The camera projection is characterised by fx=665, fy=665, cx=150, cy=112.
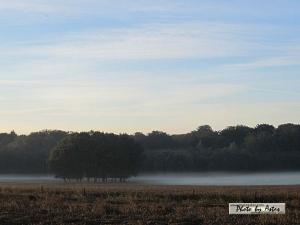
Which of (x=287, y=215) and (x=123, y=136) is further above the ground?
(x=123, y=136)

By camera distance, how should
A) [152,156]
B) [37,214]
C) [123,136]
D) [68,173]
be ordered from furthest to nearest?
[152,156]
[123,136]
[68,173]
[37,214]

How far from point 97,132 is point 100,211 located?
402 ft

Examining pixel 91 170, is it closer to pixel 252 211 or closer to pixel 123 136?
pixel 123 136

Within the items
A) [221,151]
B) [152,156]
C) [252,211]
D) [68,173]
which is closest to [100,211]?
[252,211]

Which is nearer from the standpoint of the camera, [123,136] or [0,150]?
[123,136]

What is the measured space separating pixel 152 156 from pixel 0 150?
142 ft

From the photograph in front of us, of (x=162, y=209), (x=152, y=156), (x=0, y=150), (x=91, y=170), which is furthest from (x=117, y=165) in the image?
(x=162, y=209)

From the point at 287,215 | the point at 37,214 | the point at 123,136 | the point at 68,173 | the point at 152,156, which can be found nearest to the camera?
the point at 287,215

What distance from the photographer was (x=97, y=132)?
5891 inches

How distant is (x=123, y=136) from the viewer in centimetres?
14738

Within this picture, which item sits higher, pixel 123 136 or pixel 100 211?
pixel 123 136

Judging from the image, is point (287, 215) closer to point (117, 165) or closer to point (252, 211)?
point (252, 211)

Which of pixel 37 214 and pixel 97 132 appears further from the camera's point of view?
pixel 97 132

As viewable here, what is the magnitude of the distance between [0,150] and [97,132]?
164 ft
